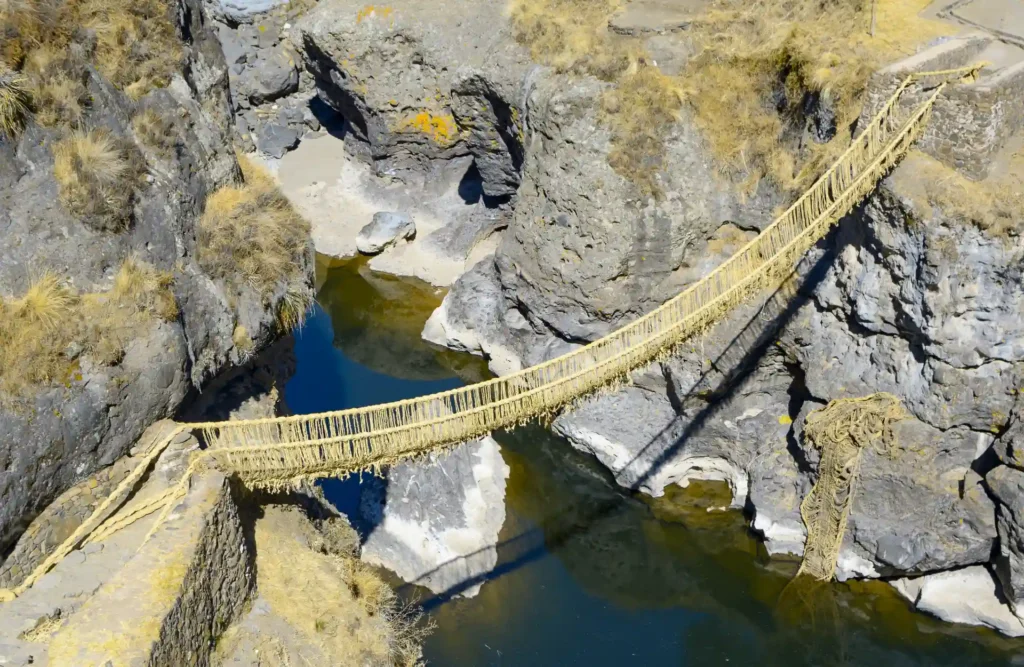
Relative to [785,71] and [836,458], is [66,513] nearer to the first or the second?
[836,458]

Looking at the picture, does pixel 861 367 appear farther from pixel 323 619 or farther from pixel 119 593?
pixel 119 593

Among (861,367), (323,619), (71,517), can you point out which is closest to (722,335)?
(861,367)

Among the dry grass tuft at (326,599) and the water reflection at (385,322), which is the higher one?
the dry grass tuft at (326,599)

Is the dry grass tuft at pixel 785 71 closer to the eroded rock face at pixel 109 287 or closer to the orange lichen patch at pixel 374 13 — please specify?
the orange lichen patch at pixel 374 13

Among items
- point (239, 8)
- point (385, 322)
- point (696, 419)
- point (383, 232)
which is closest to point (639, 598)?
point (696, 419)

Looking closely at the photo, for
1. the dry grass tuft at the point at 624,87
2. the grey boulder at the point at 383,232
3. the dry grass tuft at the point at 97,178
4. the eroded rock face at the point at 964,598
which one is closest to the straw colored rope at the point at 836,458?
the eroded rock face at the point at 964,598

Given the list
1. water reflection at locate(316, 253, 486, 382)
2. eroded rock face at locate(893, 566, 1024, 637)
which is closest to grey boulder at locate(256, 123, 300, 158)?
water reflection at locate(316, 253, 486, 382)
